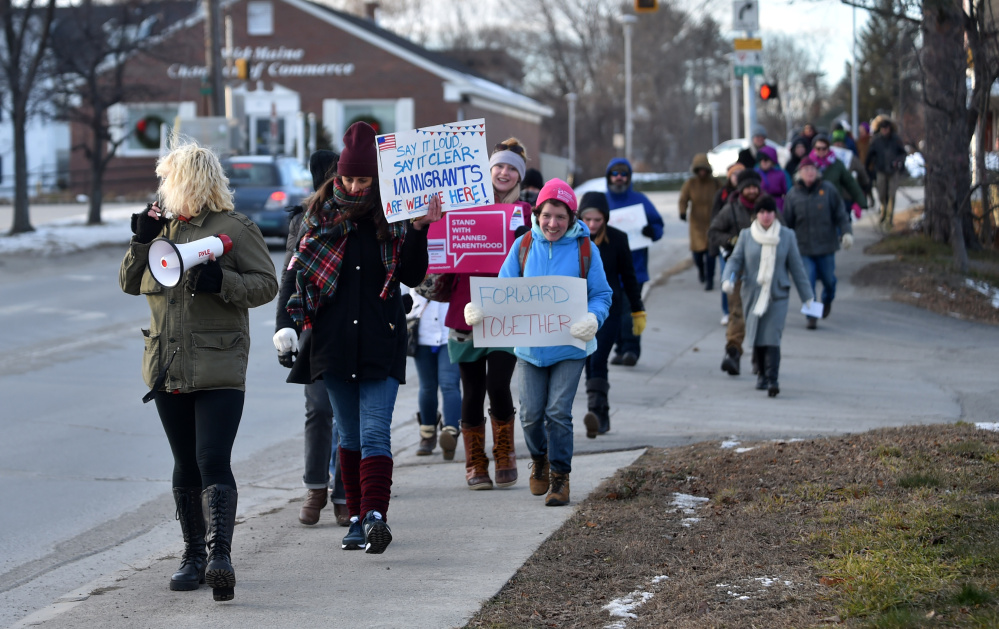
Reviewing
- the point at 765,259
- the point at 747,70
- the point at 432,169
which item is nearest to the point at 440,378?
the point at 432,169

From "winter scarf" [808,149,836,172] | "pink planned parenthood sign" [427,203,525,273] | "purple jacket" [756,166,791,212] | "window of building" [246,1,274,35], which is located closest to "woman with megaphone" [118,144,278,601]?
"pink planned parenthood sign" [427,203,525,273]

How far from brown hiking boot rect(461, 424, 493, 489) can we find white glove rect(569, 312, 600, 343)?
3.67 feet

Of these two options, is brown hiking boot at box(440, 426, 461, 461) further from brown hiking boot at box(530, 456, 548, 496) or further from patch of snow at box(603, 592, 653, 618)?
patch of snow at box(603, 592, 653, 618)

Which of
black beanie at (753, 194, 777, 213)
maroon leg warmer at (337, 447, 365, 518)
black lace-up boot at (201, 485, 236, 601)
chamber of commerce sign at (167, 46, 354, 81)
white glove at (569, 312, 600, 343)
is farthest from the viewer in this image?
chamber of commerce sign at (167, 46, 354, 81)

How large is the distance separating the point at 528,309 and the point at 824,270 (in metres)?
8.19

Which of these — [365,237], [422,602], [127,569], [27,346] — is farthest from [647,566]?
[27,346]

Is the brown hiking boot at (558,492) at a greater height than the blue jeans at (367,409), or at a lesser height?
lesser

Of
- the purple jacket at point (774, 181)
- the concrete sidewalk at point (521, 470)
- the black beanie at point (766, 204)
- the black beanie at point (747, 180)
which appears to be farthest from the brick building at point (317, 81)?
the black beanie at point (766, 204)

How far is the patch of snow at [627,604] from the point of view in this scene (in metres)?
4.59

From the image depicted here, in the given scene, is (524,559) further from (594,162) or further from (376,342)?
(594,162)

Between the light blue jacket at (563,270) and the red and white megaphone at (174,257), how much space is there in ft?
7.03

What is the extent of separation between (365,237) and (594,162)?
5438cm

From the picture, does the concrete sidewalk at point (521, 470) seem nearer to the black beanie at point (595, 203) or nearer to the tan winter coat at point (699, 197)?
the tan winter coat at point (699, 197)

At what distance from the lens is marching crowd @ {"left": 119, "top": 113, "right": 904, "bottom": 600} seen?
5051 mm
